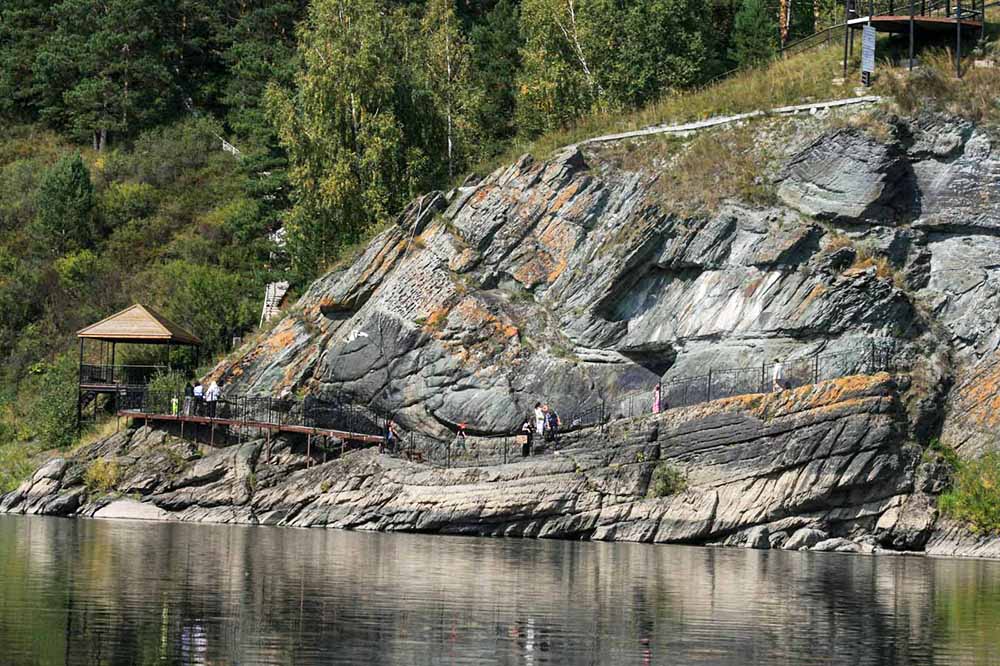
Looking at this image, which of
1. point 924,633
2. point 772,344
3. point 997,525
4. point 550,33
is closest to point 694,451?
point 772,344

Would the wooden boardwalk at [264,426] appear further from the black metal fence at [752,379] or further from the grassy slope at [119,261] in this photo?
the black metal fence at [752,379]

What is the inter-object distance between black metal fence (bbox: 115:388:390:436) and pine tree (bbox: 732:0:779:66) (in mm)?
24758

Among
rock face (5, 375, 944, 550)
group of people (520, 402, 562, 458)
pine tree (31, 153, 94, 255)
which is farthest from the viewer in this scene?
pine tree (31, 153, 94, 255)

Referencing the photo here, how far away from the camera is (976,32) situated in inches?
2095

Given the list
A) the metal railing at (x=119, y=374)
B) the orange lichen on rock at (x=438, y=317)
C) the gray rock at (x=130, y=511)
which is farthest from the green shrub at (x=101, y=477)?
the orange lichen on rock at (x=438, y=317)

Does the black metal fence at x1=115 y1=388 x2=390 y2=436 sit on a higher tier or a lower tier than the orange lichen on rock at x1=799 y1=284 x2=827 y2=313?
lower

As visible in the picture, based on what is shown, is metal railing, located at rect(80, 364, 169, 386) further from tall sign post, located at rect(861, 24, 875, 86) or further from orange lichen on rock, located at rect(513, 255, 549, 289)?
tall sign post, located at rect(861, 24, 875, 86)

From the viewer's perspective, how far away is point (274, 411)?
167 ft

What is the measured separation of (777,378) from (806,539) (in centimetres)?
507

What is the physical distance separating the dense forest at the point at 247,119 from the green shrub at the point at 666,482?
19833 millimetres

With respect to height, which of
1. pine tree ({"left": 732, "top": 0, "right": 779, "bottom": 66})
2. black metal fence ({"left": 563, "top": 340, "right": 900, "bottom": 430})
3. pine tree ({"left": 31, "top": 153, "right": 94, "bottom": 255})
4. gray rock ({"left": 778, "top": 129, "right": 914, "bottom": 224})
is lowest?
black metal fence ({"left": 563, "top": 340, "right": 900, "bottom": 430})

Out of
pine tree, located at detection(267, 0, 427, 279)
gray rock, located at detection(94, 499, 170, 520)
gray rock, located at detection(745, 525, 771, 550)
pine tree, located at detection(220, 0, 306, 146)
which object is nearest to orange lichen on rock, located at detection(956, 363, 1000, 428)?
gray rock, located at detection(745, 525, 771, 550)

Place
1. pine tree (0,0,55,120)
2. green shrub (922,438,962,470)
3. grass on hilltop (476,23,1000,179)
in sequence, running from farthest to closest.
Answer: pine tree (0,0,55,120)
grass on hilltop (476,23,1000,179)
green shrub (922,438,962,470)

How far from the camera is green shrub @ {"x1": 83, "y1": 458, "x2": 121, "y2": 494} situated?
49406mm
